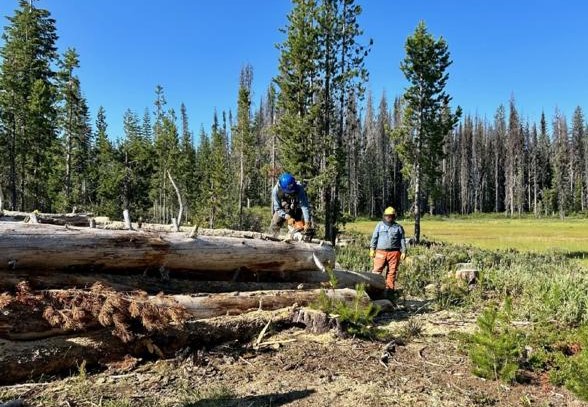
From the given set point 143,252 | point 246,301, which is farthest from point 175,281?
point 246,301

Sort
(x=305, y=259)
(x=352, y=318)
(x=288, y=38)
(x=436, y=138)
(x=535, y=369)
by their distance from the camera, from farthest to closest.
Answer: (x=436, y=138), (x=288, y=38), (x=305, y=259), (x=352, y=318), (x=535, y=369)

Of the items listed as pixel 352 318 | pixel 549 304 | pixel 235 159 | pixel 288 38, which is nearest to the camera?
pixel 352 318

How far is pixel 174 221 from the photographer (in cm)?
811

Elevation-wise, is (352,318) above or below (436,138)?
below

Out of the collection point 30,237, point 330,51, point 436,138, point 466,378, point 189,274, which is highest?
point 330,51

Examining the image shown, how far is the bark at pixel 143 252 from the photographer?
21.1 feet

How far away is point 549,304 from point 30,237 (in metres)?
7.94

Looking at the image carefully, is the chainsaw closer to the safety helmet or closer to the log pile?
the log pile

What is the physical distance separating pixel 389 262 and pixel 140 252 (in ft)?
17.5

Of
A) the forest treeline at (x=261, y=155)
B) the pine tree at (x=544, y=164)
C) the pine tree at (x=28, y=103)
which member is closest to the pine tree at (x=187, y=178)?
the forest treeline at (x=261, y=155)

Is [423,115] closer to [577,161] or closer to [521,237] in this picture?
[521,237]

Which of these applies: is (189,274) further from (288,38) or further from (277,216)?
(288,38)

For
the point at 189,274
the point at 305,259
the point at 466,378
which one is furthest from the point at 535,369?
the point at 189,274

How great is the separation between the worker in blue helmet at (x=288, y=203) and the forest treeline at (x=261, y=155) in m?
8.72
